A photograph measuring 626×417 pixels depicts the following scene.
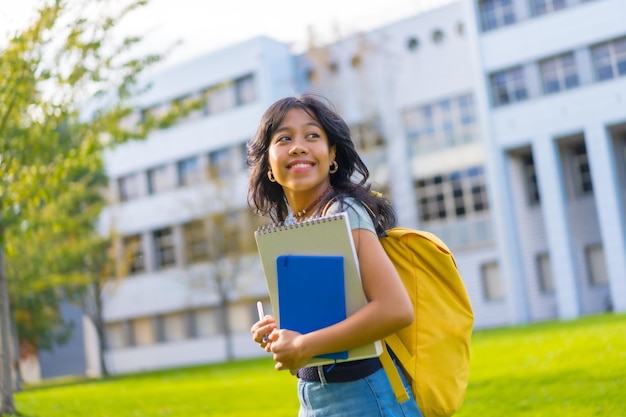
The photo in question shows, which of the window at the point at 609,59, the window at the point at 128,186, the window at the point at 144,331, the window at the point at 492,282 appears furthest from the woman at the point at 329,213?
the window at the point at 128,186

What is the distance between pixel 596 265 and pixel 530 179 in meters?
4.56

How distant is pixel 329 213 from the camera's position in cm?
243

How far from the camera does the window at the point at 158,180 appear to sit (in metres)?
51.4

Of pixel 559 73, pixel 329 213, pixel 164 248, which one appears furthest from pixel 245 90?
pixel 329 213

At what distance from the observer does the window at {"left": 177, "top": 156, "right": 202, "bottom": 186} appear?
49906mm

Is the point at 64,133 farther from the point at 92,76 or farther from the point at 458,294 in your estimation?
the point at 458,294

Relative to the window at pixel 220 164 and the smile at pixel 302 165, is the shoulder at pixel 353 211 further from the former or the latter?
the window at pixel 220 164

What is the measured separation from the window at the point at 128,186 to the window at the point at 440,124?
1757cm

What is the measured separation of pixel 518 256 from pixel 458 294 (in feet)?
120

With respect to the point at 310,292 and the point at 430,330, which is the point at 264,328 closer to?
the point at 310,292

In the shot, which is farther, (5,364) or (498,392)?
(5,364)

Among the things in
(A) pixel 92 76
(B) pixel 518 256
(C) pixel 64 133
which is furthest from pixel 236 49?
(A) pixel 92 76

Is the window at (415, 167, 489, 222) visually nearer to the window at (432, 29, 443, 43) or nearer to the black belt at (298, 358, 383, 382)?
the window at (432, 29, 443, 43)

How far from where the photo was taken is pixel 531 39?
37.3m
